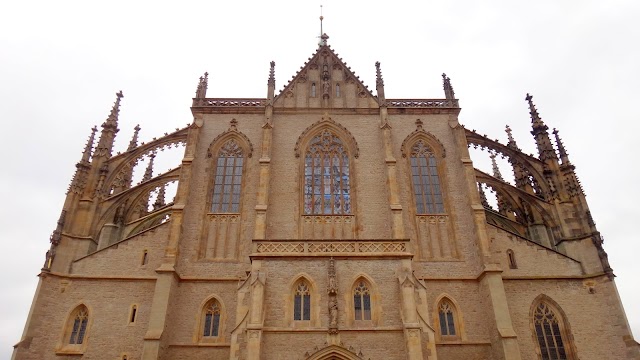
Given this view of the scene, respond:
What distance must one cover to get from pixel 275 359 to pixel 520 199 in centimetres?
1763

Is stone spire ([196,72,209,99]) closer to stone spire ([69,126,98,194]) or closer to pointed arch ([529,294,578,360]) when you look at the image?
stone spire ([69,126,98,194])

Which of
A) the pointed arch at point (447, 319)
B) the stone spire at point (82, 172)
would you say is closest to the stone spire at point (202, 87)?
the stone spire at point (82, 172)

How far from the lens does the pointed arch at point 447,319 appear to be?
840 inches

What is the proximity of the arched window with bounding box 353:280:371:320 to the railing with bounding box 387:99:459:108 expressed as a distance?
13.1 m

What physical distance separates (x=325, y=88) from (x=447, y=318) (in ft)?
51.0

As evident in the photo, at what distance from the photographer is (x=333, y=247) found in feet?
67.5

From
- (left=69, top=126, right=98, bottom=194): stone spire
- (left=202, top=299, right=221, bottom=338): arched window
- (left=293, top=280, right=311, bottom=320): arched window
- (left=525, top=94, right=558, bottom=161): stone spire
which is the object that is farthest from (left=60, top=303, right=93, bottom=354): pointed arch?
(left=525, top=94, right=558, bottom=161): stone spire

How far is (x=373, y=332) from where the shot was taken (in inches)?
730

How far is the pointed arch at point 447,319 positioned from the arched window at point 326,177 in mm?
6649

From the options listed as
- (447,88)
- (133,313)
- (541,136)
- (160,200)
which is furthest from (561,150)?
(160,200)

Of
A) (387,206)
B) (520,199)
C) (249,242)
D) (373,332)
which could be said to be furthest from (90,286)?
(520,199)

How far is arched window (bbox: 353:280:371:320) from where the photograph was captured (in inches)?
753

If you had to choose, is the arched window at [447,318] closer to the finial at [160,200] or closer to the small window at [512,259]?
the small window at [512,259]

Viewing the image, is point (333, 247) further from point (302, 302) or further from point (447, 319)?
point (447, 319)
